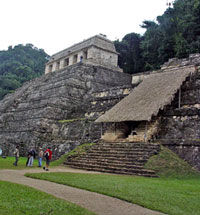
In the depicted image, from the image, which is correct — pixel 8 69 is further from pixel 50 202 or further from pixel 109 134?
pixel 50 202

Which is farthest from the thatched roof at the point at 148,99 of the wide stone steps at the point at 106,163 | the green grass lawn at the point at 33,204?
the green grass lawn at the point at 33,204

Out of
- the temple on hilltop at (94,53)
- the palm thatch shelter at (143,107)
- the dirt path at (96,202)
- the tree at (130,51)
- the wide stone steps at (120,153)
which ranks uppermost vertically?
the tree at (130,51)

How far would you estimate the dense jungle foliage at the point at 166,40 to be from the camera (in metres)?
24.2

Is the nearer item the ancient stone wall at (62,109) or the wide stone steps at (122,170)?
the wide stone steps at (122,170)

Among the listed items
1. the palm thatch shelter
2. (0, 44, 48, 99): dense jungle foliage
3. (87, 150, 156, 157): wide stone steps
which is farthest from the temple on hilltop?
(87, 150, 156, 157): wide stone steps

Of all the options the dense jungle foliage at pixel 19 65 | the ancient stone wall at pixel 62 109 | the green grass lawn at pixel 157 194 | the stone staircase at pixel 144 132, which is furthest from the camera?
the dense jungle foliage at pixel 19 65

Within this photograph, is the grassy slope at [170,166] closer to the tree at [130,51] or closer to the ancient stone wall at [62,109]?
the ancient stone wall at [62,109]

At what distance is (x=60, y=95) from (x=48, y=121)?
8.64 ft

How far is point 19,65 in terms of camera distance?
47.6 meters

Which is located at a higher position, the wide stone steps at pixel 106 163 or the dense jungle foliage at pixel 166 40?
the dense jungle foliage at pixel 166 40

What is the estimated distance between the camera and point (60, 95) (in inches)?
782

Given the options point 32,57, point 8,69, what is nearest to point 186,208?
point 8,69

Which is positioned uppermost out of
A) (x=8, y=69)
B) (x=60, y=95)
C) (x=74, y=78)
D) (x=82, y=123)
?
(x=8, y=69)

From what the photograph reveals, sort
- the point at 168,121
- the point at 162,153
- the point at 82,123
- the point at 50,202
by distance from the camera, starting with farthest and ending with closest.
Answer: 1. the point at 82,123
2. the point at 168,121
3. the point at 162,153
4. the point at 50,202
